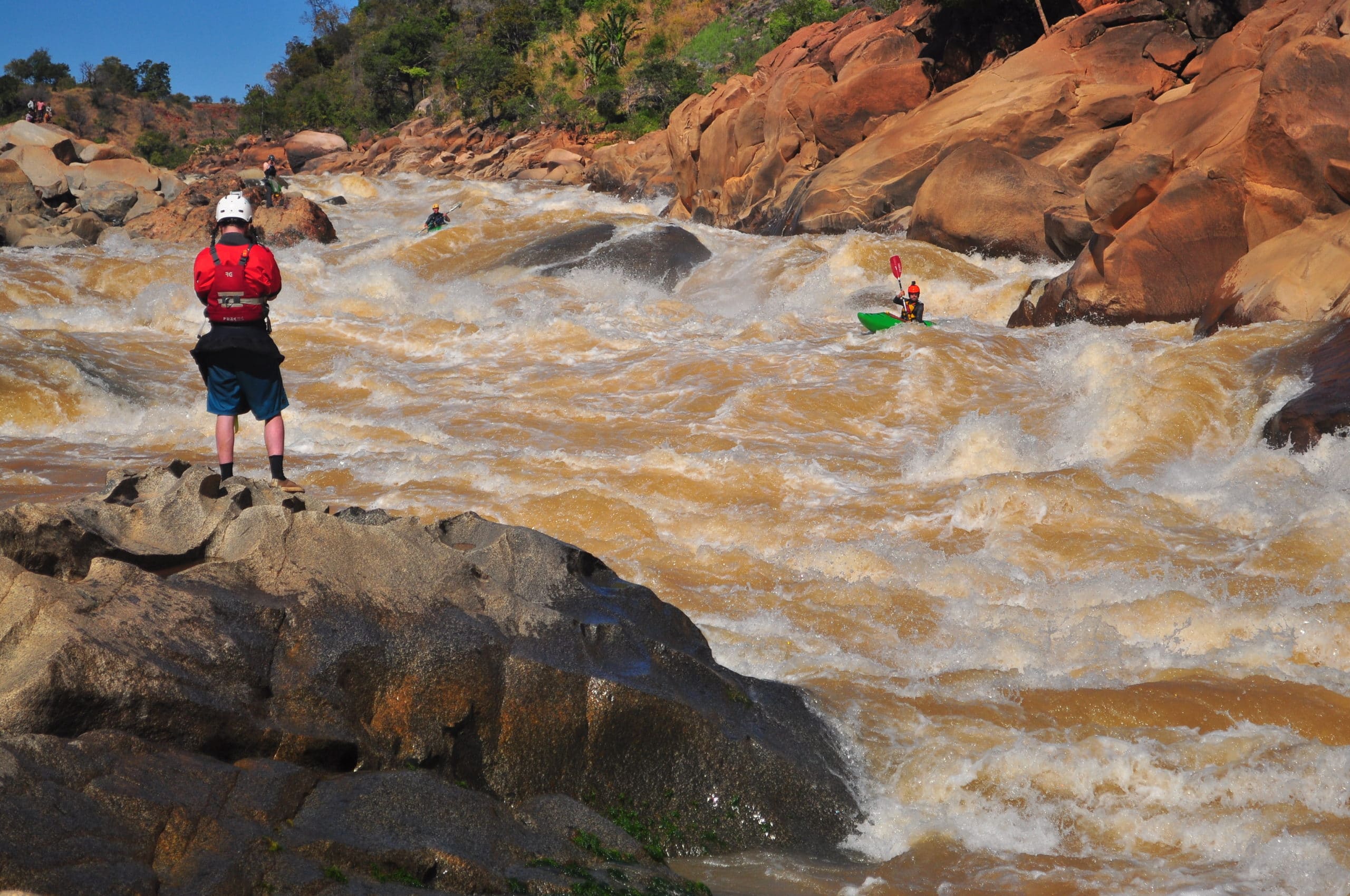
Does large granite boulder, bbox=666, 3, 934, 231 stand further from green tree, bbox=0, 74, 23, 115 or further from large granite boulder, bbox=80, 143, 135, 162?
green tree, bbox=0, 74, 23, 115

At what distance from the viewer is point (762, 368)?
377 inches

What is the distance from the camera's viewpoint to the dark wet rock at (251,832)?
187 centimetres

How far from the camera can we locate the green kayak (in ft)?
34.1

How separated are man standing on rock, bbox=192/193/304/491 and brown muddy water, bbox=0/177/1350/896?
1183 mm

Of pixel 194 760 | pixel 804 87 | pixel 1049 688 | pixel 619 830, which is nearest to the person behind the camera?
pixel 194 760

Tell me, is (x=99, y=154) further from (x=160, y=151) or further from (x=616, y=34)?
(x=160, y=151)

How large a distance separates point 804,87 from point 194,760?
18531 mm

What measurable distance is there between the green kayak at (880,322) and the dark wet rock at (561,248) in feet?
16.8

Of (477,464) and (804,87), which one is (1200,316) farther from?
(804,87)

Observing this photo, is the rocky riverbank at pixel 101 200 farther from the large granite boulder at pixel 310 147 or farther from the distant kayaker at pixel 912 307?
the large granite boulder at pixel 310 147

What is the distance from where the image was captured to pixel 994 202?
517 inches

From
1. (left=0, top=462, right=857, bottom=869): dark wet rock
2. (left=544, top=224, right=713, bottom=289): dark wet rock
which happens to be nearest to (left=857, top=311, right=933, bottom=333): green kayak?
(left=544, top=224, right=713, bottom=289): dark wet rock

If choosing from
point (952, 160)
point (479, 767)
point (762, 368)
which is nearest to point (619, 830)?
point (479, 767)

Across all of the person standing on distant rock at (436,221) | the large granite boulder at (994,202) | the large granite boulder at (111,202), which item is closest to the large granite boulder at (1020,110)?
the large granite boulder at (994,202)
